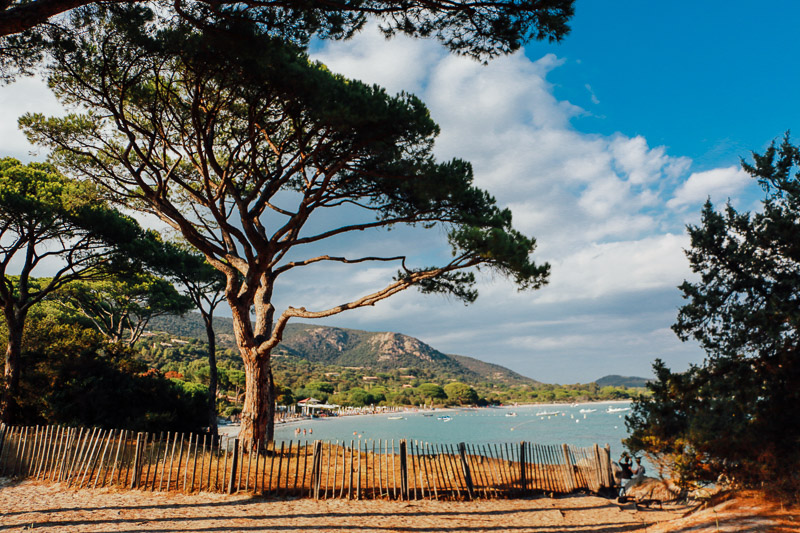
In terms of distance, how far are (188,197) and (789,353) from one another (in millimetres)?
13413

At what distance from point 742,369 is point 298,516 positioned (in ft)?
22.6

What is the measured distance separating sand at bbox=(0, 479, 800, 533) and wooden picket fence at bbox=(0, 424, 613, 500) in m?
0.33

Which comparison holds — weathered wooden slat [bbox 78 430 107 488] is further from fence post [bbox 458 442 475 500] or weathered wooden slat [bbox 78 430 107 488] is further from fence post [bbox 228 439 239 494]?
fence post [bbox 458 442 475 500]

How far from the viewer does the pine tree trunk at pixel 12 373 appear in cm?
1371

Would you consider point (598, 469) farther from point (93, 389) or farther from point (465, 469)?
point (93, 389)

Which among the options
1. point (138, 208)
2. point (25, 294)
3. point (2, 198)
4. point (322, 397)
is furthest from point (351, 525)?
point (322, 397)

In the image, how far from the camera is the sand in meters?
6.66

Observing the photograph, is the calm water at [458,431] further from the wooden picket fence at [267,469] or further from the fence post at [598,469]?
the wooden picket fence at [267,469]

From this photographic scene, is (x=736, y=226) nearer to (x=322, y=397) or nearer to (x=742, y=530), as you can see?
(x=742, y=530)

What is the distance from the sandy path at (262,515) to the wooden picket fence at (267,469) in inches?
13.5

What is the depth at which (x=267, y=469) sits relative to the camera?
9.86 meters

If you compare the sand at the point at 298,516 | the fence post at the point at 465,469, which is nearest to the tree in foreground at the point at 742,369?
the sand at the point at 298,516

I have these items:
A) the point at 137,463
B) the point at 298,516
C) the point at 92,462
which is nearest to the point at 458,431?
the point at 92,462

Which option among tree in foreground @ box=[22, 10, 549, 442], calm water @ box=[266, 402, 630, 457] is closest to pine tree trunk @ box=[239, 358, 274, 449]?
tree in foreground @ box=[22, 10, 549, 442]
